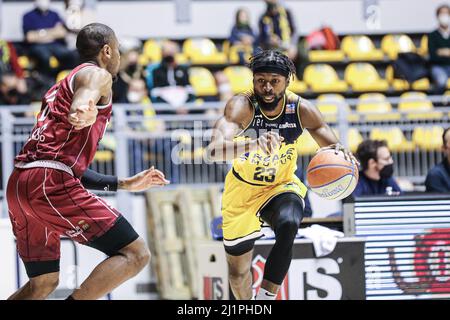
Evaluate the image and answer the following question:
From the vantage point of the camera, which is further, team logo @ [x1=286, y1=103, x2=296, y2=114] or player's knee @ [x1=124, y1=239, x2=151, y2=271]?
team logo @ [x1=286, y1=103, x2=296, y2=114]

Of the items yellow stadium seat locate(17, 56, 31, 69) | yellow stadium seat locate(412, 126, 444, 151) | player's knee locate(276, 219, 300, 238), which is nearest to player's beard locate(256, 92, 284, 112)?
player's knee locate(276, 219, 300, 238)

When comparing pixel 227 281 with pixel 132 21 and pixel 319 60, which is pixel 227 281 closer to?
pixel 319 60

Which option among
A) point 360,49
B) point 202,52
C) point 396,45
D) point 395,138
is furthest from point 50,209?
point 396,45

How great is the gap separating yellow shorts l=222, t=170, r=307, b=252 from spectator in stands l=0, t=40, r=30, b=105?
5733 millimetres

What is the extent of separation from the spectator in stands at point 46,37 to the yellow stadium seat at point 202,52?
2.02m

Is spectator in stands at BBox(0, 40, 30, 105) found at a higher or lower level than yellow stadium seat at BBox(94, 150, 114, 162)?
higher

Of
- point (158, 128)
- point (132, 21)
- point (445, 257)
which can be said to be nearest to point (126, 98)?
point (158, 128)

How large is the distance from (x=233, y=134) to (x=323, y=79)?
7.80 metres

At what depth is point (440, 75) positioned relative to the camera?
1301cm

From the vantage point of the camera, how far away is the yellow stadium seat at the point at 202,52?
44.4 ft

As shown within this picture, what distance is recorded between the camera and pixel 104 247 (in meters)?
5.27

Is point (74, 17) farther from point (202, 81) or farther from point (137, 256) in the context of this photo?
point (137, 256)

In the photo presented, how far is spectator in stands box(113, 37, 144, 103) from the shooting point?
1123cm

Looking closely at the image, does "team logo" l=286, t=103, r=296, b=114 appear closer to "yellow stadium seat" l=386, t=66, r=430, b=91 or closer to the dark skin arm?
the dark skin arm
